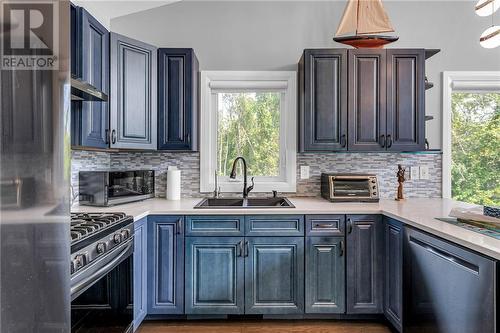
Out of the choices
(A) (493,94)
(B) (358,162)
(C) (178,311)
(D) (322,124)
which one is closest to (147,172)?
(C) (178,311)

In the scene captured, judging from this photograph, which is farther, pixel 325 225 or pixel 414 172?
pixel 414 172

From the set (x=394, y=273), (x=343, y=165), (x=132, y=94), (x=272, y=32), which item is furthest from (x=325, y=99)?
(x=132, y=94)

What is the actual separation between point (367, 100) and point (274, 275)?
159cm

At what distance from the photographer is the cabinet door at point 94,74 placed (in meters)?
1.98

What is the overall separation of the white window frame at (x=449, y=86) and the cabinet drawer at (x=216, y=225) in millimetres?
2025

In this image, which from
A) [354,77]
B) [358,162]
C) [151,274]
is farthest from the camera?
[358,162]

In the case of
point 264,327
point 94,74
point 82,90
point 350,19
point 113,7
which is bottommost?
point 264,327

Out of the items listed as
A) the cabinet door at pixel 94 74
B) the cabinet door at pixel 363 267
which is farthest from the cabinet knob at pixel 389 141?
the cabinet door at pixel 94 74

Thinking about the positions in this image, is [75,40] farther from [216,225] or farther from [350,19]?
[350,19]

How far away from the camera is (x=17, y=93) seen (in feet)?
1.93

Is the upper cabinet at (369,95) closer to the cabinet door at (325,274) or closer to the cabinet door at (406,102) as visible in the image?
the cabinet door at (406,102)

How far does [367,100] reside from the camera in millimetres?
2551

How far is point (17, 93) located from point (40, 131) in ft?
0.27

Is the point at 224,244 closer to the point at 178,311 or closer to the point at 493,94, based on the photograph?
the point at 178,311
